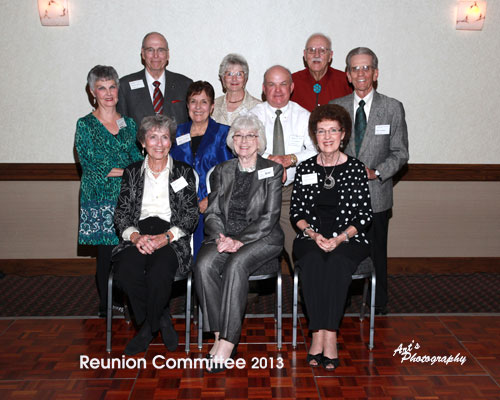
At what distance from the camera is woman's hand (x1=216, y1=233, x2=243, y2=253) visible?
327 centimetres

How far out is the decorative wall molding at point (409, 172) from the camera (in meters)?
4.86

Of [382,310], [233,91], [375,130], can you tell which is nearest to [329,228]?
[375,130]

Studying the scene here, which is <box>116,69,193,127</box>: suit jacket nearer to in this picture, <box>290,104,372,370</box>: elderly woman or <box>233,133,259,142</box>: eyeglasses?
<box>233,133,259,142</box>: eyeglasses

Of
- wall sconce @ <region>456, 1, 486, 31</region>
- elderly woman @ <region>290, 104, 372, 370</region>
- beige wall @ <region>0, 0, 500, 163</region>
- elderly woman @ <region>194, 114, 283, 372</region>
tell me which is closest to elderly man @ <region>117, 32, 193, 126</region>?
beige wall @ <region>0, 0, 500, 163</region>

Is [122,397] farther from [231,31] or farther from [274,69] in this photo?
[231,31]

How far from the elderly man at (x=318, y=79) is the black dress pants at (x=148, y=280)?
171cm

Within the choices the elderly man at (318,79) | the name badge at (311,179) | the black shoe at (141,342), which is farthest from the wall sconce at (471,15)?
the black shoe at (141,342)

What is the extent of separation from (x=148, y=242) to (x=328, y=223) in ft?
3.78

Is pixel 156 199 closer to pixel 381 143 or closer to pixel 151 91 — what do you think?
pixel 151 91

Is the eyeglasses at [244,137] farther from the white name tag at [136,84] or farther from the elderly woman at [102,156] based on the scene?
the white name tag at [136,84]

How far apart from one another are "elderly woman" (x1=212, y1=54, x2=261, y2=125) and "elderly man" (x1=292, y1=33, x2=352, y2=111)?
0.40 metres

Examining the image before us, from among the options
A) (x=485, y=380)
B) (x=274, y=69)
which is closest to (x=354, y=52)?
(x=274, y=69)

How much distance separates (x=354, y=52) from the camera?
3.67 metres

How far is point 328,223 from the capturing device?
3369 millimetres
